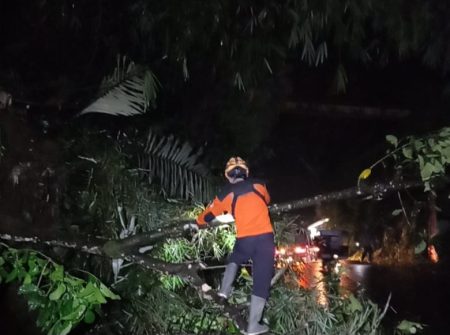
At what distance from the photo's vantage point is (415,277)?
14672mm

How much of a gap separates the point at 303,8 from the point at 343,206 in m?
22.5

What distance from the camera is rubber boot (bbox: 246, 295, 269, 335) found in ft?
15.0

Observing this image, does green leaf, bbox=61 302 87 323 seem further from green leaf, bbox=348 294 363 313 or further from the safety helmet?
green leaf, bbox=348 294 363 313

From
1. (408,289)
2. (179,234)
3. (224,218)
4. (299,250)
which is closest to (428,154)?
(224,218)

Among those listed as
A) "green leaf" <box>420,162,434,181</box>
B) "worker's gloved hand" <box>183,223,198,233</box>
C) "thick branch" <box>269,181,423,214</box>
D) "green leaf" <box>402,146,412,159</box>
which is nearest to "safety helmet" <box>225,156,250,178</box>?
"thick branch" <box>269,181,423,214</box>

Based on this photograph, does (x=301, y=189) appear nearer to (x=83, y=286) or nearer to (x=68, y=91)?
(x=68, y=91)

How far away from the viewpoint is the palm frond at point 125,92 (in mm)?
5746

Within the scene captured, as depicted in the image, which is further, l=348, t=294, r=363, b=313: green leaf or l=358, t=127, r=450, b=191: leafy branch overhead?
l=348, t=294, r=363, b=313: green leaf

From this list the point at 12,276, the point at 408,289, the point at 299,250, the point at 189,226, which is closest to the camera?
the point at 12,276

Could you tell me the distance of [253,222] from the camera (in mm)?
4617

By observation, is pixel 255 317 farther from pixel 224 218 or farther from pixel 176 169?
pixel 176 169

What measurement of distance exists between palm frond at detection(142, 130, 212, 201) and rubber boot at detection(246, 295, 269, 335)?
81.7 inches

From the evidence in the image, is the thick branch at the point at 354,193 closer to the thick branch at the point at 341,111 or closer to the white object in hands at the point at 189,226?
the white object in hands at the point at 189,226

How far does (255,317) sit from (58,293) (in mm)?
1494
